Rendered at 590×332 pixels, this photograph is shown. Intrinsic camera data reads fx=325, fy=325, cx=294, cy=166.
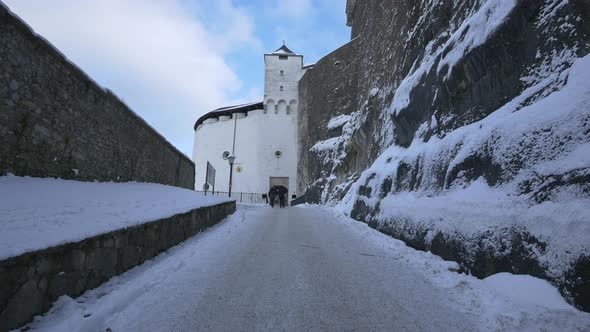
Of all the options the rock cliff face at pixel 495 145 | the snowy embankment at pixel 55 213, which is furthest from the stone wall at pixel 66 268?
the rock cliff face at pixel 495 145

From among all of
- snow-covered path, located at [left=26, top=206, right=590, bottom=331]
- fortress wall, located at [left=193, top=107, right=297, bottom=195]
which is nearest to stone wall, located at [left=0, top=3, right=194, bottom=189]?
snow-covered path, located at [left=26, top=206, right=590, bottom=331]

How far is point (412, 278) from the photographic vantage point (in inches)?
155

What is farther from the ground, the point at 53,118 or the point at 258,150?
the point at 258,150

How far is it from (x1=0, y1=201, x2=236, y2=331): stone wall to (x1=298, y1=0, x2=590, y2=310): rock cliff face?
410 cm

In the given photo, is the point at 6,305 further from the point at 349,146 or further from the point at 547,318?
the point at 349,146

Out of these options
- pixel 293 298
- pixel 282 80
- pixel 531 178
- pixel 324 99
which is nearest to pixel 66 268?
pixel 293 298

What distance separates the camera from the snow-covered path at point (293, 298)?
2.58m

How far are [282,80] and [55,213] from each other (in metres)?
34.1

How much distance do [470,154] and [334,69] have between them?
2155 cm

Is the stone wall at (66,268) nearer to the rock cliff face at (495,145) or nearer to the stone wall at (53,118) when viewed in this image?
the stone wall at (53,118)

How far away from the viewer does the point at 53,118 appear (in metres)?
5.35

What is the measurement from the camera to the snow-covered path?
2.58 m

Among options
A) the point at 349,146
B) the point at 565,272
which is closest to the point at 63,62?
the point at 565,272

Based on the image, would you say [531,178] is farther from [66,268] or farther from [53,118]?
[53,118]
